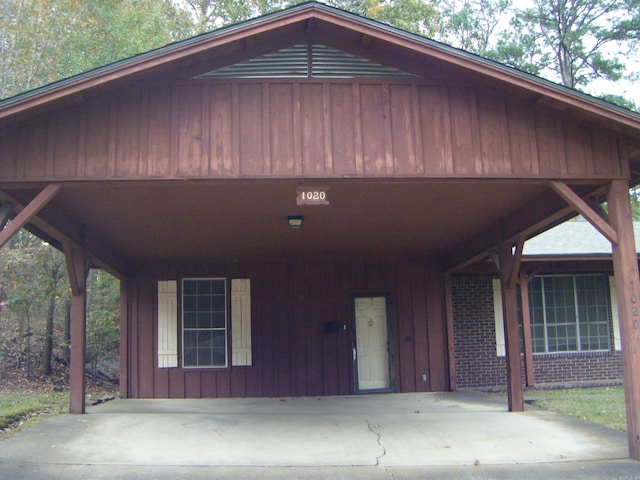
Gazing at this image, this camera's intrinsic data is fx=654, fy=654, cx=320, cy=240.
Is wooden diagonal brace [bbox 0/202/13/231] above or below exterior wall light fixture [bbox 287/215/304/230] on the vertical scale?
below

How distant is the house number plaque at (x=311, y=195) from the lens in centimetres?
764

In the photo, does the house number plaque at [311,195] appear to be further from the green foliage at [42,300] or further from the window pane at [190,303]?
the green foliage at [42,300]

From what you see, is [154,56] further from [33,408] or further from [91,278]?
[91,278]

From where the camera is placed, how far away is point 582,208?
295 inches

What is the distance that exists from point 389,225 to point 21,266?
400 inches

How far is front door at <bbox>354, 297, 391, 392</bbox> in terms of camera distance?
44.7 ft

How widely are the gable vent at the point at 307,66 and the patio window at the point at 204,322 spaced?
6.74 metres

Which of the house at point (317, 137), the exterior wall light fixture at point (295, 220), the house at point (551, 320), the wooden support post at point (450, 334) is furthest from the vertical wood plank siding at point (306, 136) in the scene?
the house at point (551, 320)

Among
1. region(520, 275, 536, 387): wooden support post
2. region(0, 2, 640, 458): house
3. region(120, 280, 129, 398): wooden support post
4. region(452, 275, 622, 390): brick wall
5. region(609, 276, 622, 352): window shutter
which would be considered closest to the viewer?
region(0, 2, 640, 458): house

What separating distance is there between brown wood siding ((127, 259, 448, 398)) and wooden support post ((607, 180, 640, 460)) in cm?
645

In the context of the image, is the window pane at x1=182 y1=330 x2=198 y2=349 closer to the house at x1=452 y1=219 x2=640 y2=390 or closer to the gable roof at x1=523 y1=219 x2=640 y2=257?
the house at x1=452 y1=219 x2=640 y2=390

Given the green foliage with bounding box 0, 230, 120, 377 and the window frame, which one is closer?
the window frame

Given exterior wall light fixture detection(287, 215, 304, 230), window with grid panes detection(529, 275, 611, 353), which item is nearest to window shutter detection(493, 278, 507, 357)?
window with grid panes detection(529, 275, 611, 353)

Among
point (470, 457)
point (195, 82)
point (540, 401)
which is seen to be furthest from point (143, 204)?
point (540, 401)
